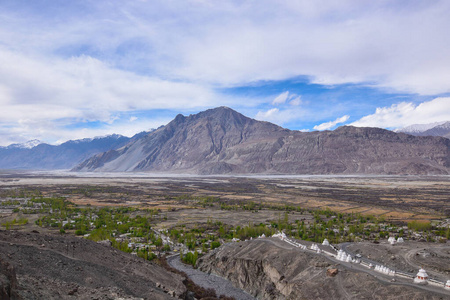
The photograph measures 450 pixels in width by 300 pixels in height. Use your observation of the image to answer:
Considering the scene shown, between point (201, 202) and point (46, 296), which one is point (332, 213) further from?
point (46, 296)

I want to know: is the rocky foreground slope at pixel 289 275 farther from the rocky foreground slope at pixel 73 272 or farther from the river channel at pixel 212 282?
the rocky foreground slope at pixel 73 272

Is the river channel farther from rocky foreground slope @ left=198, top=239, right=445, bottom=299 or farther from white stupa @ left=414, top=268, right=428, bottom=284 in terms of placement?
white stupa @ left=414, top=268, right=428, bottom=284

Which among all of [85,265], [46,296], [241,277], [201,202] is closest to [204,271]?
[241,277]

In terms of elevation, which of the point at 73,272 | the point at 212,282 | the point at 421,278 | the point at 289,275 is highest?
the point at 73,272

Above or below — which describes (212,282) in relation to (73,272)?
below

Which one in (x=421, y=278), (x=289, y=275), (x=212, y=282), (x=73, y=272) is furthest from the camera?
(x=212, y=282)

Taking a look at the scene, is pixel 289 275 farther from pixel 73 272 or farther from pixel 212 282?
pixel 73 272

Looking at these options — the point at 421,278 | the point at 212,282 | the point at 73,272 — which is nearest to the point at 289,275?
the point at 212,282

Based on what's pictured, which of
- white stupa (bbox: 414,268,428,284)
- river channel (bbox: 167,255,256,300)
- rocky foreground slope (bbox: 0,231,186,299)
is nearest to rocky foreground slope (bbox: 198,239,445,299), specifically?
river channel (bbox: 167,255,256,300)
